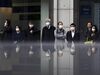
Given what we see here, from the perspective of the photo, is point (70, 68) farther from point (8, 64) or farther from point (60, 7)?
point (60, 7)

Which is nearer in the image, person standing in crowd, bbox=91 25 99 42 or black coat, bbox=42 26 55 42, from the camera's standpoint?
person standing in crowd, bbox=91 25 99 42

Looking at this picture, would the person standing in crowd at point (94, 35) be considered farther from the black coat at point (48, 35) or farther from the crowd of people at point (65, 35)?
the black coat at point (48, 35)

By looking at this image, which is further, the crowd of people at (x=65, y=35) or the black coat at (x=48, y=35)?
the black coat at (x=48, y=35)

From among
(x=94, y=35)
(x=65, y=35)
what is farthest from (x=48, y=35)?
(x=94, y=35)

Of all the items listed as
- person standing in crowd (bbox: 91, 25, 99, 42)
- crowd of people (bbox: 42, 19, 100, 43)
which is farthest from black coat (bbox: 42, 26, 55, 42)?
person standing in crowd (bbox: 91, 25, 99, 42)

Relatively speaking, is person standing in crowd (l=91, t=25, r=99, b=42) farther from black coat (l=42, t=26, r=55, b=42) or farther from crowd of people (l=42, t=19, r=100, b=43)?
black coat (l=42, t=26, r=55, b=42)

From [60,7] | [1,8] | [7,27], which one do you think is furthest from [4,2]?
[7,27]

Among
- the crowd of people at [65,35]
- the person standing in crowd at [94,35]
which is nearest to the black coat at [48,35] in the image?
the crowd of people at [65,35]

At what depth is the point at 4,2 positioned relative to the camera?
71.1 feet

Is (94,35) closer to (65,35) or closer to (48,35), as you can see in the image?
(65,35)

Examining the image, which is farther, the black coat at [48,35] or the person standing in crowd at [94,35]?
the black coat at [48,35]

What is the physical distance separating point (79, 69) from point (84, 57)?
1034 millimetres

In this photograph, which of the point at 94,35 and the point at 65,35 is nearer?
the point at 65,35

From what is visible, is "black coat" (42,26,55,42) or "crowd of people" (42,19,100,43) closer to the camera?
"crowd of people" (42,19,100,43)
